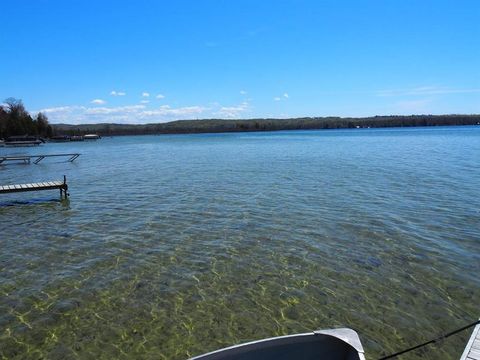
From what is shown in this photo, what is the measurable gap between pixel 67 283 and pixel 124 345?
151 inches

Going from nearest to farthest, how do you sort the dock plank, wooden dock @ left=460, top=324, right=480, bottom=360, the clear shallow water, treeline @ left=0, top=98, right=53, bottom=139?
wooden dock @ left=460, top=324, right=480, bottom=360
the clear shallow water
the dock plank
treeline @ left=0, top=98, right=53, bottom=139

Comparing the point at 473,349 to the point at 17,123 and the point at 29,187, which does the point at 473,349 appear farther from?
the point at 17,123

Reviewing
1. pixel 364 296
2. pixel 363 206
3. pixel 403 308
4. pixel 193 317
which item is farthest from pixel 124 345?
pixel 363 206

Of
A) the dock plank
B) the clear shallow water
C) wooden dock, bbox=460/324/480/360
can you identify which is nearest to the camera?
wooden dock, bbox=460/324/480/360

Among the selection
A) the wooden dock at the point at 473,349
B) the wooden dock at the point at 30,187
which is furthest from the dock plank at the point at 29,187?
the wooden dock at the point at 473,349

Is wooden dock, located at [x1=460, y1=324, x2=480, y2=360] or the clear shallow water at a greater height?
wooden dock, located at [x1=460, y1=324, x2=480, y2=360]

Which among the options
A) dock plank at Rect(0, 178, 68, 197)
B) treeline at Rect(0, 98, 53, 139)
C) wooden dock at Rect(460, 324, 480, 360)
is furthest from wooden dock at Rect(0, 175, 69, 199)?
treeline at Rect(0, 98, 53, 139)

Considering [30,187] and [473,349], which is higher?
[30,187]

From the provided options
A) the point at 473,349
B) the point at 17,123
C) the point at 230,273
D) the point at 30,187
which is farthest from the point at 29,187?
the point at 17,123

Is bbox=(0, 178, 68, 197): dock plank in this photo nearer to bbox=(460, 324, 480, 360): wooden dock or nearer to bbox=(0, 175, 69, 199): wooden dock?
bbox=(0, 175, 69, 199): wooden dock

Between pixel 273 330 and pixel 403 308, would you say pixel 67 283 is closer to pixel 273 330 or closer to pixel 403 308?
pixel 273 330

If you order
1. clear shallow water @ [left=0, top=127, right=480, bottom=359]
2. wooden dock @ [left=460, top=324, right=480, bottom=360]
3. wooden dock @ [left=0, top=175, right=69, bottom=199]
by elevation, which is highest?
wooden dock @ [left=0, top=175, right=69, bottom=199]

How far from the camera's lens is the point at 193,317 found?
8.31 meters

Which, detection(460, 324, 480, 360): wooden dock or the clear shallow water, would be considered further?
the clear shallow water
